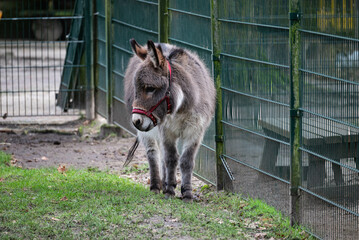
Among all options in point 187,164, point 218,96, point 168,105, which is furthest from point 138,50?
point 187,164

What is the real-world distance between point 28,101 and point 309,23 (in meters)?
9.10

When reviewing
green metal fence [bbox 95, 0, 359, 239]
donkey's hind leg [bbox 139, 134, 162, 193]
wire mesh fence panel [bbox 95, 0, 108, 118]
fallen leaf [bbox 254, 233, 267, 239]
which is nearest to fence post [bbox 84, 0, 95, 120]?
wire mesh fence panel [bbox 95, 0, 108, 118]

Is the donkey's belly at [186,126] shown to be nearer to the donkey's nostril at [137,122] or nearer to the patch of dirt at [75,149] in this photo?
the donkey's nostril at [137,122]

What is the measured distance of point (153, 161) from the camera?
22.0 ft

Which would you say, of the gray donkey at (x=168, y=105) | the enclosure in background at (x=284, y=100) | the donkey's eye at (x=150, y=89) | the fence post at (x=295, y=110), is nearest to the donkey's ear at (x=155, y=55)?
the gray donkey at (x=168, y=105)

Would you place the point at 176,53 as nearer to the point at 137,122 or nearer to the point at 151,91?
the point at 151,91

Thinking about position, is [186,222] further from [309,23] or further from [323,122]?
[309,23]

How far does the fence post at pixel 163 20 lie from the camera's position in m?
8.05

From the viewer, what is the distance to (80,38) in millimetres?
11578

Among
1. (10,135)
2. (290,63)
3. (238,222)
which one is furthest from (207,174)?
(10,135)

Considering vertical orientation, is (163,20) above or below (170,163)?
above

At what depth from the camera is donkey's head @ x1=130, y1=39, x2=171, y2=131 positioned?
5699 millimetres

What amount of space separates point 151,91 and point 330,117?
67.8 inches

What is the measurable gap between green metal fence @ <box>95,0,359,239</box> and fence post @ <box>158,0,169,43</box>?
95mm
